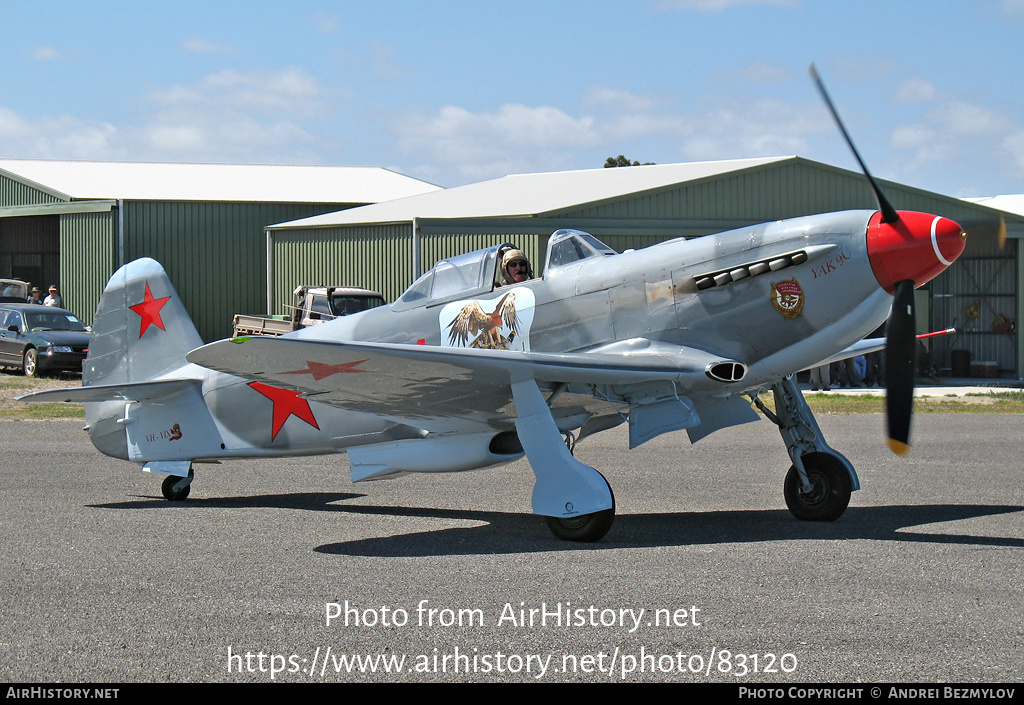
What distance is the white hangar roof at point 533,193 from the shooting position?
1091 inches

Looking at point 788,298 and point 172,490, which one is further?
point 172,490

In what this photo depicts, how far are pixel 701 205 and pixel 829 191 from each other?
11.7 feet

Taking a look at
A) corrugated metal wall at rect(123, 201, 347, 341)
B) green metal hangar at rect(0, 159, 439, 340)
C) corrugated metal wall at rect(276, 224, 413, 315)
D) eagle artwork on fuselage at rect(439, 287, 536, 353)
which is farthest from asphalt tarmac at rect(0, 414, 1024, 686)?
green metal hangar at rect(0, 159, 439, 340)

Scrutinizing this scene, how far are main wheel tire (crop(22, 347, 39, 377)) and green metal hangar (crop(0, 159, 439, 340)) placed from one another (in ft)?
28.9

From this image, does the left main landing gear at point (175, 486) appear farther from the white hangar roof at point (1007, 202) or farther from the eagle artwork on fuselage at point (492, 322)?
the white hangar roof at point (1007, 202)

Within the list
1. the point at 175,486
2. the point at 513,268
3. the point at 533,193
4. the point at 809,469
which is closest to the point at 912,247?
the point at 809,469

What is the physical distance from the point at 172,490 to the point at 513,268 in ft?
12.7

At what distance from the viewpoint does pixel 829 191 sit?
93.5ft

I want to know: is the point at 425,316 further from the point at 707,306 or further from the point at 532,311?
the point at 707,306

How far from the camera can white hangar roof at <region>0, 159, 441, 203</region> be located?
38.4 m

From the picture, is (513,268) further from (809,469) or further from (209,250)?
(209,250)

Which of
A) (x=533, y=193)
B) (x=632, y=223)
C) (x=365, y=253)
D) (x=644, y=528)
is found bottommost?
(x=644, y=528)

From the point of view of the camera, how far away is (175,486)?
10242 millimetres
